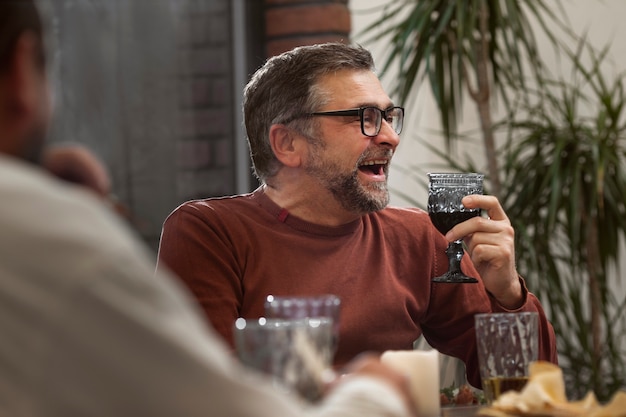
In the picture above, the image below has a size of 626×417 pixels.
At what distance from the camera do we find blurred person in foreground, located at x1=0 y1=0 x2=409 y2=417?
80cm

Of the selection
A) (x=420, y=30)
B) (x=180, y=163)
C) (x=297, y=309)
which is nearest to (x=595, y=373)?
(x=420, y=30)

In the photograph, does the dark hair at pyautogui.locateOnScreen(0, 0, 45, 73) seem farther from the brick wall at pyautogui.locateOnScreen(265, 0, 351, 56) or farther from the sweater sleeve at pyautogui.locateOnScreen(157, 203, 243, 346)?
the brick wall at pyautogui.locateOnScreen(265, 0, 351, 56)

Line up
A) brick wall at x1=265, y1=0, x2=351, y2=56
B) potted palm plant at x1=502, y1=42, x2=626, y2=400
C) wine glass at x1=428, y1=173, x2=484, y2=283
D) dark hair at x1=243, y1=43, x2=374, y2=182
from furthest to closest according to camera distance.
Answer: brick wall at x1=265, y1=0, x2=351, y2=56 → potted palm plant at x1=502, y1=42, x2=626, y2=400 → dark hair at x1=243, y1=43, x2=374, y2=182 → wine glass at x1=428, y1=173, x2=484, y2=283

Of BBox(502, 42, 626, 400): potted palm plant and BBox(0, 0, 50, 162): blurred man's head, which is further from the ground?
BBox(0, 0, 50, 162): blurred man's head

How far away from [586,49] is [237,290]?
2.54 m

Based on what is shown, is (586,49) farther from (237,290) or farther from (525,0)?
(237,290)

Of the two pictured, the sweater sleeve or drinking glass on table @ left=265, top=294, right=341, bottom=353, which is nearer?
drinking glass on table @ left=265, top=294, right=341, bottom=353

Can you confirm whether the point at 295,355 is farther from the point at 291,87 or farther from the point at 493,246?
the point at 291,87

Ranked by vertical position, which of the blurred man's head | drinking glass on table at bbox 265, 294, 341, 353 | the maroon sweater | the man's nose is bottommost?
the maroon sweater

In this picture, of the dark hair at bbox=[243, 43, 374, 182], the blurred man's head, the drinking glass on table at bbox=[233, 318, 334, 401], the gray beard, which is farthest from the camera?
the dark hair at bbox=[243, 43, 374, 182]

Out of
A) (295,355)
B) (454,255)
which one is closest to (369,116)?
(454,255)

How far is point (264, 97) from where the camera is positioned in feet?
7.95

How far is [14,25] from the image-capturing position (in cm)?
94

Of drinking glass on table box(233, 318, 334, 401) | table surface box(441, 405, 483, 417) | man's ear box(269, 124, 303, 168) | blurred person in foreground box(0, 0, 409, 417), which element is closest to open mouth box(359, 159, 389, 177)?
man's ear box(269, 124, 303, 168)
